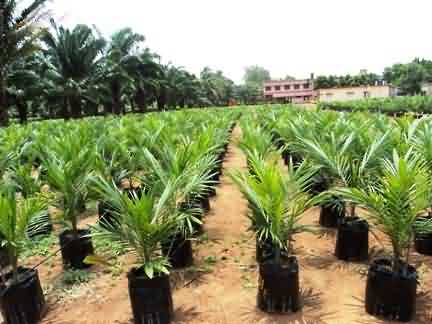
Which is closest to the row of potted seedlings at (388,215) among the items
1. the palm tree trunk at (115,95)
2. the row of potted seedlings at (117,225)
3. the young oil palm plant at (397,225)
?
the young oil palm plant at (397,225)

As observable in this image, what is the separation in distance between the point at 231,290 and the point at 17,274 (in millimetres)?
1644

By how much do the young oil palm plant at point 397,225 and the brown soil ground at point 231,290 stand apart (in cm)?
15

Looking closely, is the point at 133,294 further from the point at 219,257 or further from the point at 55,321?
the point at 219,257

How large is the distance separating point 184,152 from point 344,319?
1841mm

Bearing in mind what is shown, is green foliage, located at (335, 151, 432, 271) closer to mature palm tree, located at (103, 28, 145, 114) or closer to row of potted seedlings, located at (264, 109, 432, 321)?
row of potted seedlings, located at (264, 109, 432, 321)

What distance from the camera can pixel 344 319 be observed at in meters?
2.42

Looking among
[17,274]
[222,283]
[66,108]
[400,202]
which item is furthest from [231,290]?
[66,108]

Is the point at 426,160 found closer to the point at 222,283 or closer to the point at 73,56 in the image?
the point at 222,283

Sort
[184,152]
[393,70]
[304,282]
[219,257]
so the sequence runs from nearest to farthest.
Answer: [304,282]
[184,152]
[219,257]
[393,70]

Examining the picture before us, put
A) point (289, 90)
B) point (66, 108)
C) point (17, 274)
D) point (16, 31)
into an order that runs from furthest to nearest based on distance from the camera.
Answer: point (289, 90), point (66, 108), point (16, 31), point (17, 274)

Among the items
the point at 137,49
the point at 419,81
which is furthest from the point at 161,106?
the point at 419,81

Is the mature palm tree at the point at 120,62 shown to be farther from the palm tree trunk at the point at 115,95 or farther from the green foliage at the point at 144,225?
the green foliage at the point at 144,225

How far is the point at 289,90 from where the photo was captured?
217 ft

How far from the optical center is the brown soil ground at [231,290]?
2.52 meters
